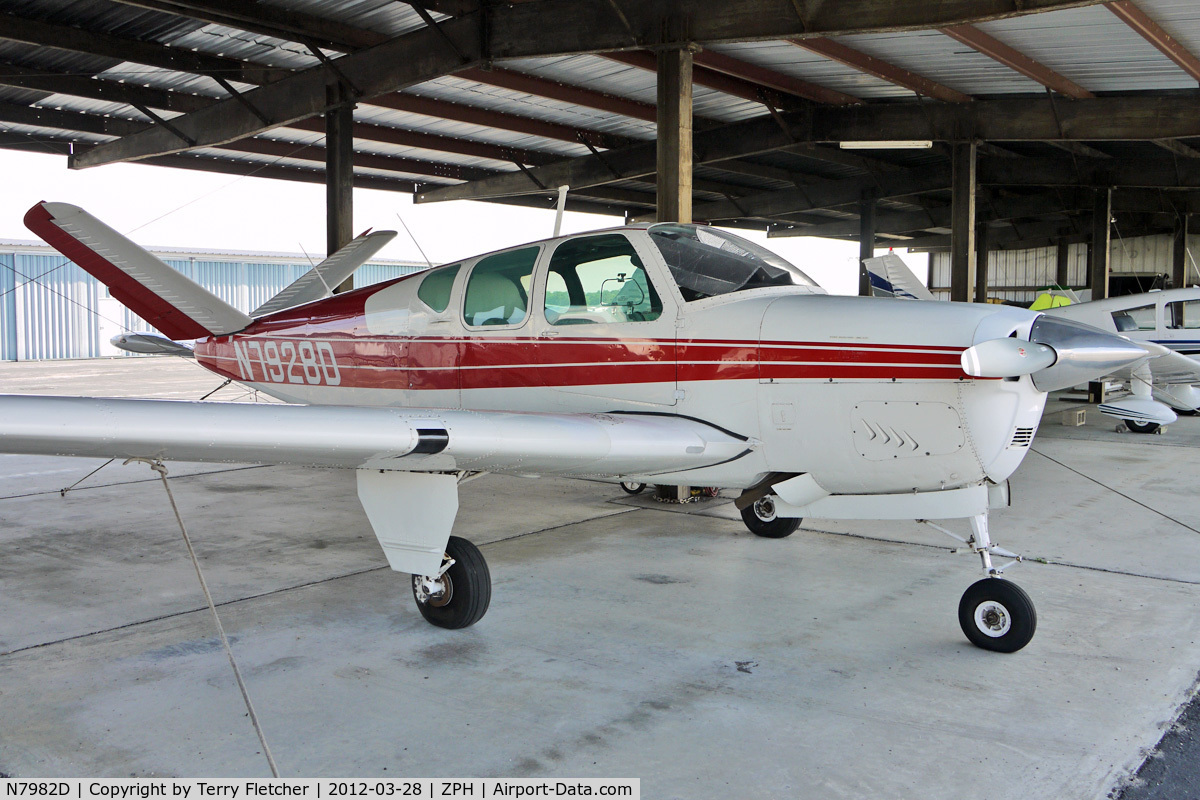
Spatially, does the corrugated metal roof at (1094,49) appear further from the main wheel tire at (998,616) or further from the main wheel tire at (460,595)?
the main wheel tire at (460,595)

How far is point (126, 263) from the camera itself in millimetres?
6527

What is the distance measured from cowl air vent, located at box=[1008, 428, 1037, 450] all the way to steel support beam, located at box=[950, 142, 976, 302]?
9297 millimetres

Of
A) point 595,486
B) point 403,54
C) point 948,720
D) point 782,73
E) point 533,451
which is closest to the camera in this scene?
point 948,720

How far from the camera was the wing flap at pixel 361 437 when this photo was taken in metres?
2.92

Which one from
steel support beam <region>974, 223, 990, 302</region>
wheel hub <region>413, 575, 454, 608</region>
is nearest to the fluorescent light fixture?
wheel hub <region>413, 575, 454, 608</region>

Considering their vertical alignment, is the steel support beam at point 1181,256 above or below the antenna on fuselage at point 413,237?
above

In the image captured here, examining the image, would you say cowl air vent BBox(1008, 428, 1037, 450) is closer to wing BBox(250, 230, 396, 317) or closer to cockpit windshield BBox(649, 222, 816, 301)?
cockpit windshield BBox(649, 222, 816, 301)

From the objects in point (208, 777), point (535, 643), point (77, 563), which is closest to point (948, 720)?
point (535, 643)

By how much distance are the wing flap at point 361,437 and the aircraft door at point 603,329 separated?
213 mm

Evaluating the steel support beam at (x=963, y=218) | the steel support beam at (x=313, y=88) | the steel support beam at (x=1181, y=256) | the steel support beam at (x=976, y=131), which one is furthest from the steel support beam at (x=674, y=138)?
the steel support beam at (x=1181, y=256)

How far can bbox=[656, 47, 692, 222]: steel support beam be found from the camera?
7.66 m

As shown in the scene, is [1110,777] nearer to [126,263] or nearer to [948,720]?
[948,720]

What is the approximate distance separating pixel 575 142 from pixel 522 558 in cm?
1074

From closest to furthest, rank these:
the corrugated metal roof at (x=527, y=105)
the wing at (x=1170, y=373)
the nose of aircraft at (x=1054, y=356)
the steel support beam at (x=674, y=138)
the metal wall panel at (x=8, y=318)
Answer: the nose of aircraft at (x=1054, y=356) < the steel support beam at (x=674, y=138) < the wing at (x=1170, y=373) < the corrugated metal roof at (x=527, y=105) < the metal wall panel at (x=8, y=318)
